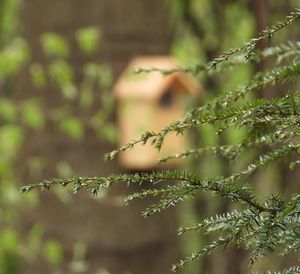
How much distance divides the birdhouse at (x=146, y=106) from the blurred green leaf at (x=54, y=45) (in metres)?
0.23

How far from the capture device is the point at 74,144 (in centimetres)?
301

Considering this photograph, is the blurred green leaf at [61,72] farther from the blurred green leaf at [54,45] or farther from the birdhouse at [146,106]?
the birdhouse at [146,106]

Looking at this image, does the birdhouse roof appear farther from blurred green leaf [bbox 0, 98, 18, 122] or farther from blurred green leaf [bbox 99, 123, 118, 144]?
blurred green leaf [bbox 0, 98, 18, 122]

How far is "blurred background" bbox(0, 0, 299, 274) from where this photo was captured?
9.62ft

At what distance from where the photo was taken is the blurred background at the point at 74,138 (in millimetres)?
2934

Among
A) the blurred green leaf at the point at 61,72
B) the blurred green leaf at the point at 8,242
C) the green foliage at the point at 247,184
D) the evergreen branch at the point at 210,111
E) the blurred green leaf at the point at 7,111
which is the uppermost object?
the blurred green leaf at the point at 61,72

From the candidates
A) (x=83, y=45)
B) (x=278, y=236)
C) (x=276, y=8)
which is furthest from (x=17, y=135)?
(x=278, y=236)

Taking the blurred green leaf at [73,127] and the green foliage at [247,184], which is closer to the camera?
the green foliage at [247,184]

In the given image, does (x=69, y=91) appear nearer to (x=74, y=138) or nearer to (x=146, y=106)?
(x=74, y=138)

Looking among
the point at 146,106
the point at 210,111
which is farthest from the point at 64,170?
the point at 210,111

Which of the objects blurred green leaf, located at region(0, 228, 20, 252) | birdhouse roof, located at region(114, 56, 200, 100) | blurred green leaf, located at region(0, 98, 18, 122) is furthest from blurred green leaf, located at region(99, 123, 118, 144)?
blurred green leaf, located at region(0, 228, 20, 252)

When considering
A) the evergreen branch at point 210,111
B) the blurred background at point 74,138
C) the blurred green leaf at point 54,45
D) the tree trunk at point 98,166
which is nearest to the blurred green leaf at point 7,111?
the blurred background at point 74,138

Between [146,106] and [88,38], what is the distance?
0.36 m

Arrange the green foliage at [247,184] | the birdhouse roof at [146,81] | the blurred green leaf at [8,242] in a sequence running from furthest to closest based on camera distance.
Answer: the birdhouse roof at [146,81] < the blurred green leaf at [8,242] < the green foliage at [247,184]
